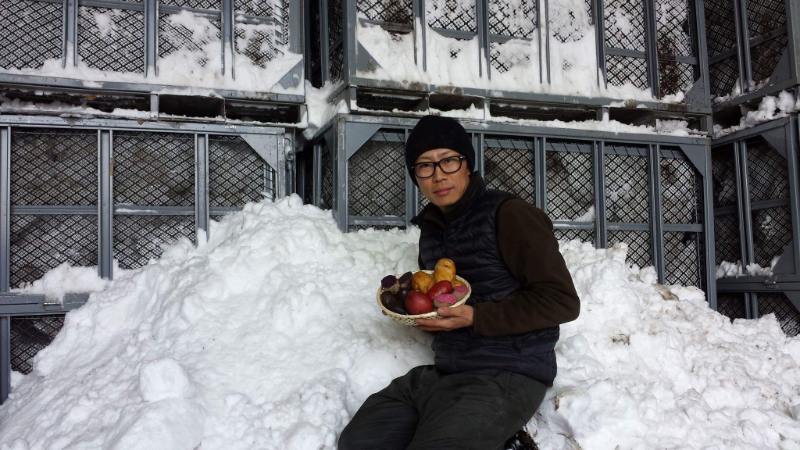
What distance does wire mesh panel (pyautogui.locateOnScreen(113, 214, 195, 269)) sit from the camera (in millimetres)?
4352

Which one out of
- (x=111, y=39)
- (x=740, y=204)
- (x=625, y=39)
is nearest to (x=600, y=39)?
(x=625, y=39)

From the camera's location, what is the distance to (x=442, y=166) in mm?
2863

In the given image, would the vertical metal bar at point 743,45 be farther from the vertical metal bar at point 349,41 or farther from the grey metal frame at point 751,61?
the vertical metal bar at point 349,41

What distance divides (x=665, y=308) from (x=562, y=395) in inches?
68.4

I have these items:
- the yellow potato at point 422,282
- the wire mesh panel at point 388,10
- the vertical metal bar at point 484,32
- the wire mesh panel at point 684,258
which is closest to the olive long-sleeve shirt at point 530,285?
the yellow potato at point 422,282

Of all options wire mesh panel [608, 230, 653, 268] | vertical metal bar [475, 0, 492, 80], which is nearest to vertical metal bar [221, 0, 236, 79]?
vertical metal bar [475, 0, 492, 80]

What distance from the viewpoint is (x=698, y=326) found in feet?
13.5

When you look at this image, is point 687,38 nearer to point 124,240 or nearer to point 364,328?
point 364,328

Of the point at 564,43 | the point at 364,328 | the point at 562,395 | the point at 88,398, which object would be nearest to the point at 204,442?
the point at 88,398

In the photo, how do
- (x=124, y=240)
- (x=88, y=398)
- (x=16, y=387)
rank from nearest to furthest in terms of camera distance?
(x=88, y=398) < (x=16, y=387) < (x=124, y=240)

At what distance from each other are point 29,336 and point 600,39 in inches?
205

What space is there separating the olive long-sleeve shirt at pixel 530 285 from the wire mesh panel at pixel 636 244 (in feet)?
8.72

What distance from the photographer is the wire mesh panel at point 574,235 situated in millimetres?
4887

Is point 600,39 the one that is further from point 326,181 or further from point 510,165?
point 326,181
